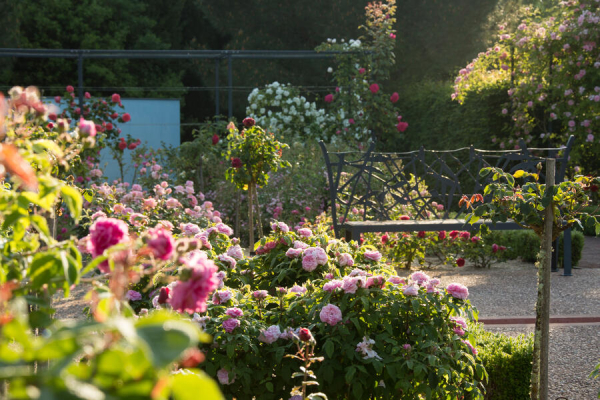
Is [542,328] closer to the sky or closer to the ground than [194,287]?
closer to the ground

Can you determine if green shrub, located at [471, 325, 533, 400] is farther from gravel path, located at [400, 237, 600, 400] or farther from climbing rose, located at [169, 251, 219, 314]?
climbing rose, located at [169, 251, 219, 314]

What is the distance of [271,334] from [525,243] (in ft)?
15.8

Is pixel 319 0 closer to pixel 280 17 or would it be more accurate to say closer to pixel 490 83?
pixel 280 17

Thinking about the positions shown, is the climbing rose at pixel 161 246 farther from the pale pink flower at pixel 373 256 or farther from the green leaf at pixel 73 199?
the pale pink flower at pixel 373 256

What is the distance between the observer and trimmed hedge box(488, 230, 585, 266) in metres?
6.16

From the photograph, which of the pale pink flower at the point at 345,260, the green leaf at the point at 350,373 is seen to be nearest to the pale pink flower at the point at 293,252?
the pale pink flower at the point at 345,260

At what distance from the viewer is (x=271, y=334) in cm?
213

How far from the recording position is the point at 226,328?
214 cm

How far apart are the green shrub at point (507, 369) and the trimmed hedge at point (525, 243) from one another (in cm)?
343

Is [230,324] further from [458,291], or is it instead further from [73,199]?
[73,199]

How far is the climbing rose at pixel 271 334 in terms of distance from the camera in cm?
213

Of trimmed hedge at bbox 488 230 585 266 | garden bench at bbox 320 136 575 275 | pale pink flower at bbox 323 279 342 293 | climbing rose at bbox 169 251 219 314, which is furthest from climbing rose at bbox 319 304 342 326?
trimmed hedge at bbox 488 230 585 266

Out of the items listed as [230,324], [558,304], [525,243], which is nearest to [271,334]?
[230,324]

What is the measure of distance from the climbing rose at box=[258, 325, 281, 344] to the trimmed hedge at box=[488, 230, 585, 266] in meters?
4.56
